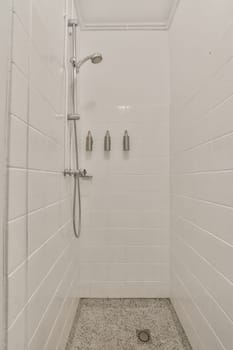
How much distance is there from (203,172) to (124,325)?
46.0 inches

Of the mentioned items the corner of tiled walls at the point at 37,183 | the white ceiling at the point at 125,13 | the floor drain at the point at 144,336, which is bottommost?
the floor drain at the point at 144,336

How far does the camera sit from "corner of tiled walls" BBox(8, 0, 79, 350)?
698mm

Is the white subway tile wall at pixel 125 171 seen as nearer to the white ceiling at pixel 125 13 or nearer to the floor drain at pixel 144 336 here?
the white ceiling at pixel 125 13

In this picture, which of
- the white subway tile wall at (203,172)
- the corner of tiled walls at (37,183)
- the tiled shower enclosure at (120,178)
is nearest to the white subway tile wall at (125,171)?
the tiled shower enclosure at (120,178)

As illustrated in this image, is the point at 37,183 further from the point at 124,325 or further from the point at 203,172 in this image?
the point at 124,325

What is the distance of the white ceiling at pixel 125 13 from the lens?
5.63 feet

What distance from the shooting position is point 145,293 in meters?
1.90

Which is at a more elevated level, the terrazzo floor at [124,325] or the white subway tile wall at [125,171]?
the white subway tile wall at [125,171]

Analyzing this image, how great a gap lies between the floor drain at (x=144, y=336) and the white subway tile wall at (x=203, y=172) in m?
0.25

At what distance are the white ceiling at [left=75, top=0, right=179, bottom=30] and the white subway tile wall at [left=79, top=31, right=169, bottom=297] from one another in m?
0.08

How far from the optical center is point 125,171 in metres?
1.92

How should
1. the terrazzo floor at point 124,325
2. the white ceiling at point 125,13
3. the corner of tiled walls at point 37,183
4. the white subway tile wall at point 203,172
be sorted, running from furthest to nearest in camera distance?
the white ceiling at point 125,13 < the terrazzo floor at point 124,325 < the white subway tile wall at point 203,172 < the corner of tiled walls at point 37,183

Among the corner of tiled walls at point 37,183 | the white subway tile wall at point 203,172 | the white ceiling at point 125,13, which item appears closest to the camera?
the corner of tiled walls at point 37,183

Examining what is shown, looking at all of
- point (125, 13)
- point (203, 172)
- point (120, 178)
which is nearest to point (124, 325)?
point (120, 178)
